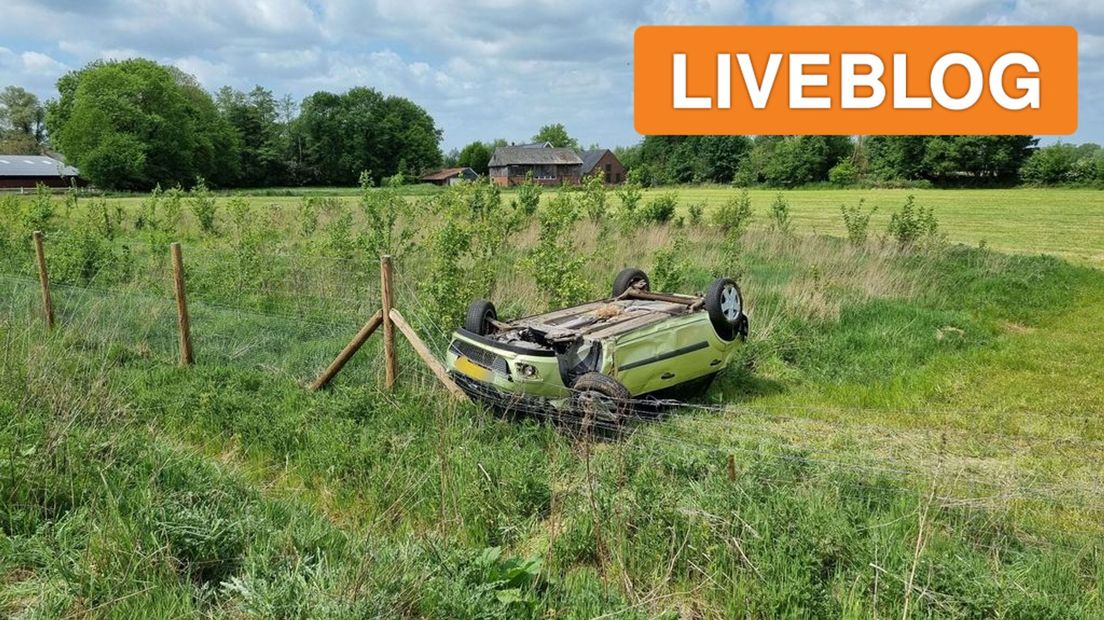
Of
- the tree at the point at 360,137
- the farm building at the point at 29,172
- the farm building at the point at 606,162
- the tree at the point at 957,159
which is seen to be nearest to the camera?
the tree at the point at 957,159

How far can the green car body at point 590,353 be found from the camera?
5863 mm

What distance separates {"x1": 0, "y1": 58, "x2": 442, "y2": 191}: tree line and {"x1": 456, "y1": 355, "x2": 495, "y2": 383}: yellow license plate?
5880cm

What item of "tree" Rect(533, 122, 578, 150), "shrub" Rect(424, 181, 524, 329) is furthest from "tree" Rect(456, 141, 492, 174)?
"shrub" Rect(424, 181, 524, 329)

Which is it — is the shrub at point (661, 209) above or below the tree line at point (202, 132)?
below

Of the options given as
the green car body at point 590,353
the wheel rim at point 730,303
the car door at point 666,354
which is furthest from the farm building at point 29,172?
the car door at point 666,354

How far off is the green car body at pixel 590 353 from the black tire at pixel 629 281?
1.50 meters

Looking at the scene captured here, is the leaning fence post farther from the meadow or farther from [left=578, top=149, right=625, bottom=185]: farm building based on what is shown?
[left=578, top=149, right=625, bottom=185]: farm building

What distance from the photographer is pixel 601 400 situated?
564 cm

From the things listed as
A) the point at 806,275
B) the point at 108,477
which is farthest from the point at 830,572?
the point at 806,275

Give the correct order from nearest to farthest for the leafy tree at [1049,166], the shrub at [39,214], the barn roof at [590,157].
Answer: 1. the shrub at [39,214]
2. the leafy tree at [1049,166]
3. the barn roof at [590,157]

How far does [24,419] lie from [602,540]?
4040mm

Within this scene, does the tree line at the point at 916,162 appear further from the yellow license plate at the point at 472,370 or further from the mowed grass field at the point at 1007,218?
the yellow license plate at the point at 472,370

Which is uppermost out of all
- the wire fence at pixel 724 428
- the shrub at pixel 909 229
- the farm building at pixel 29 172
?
the farm building at pixel 29 172

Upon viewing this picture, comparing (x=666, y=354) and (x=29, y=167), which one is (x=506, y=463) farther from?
(x=29, y=167)
